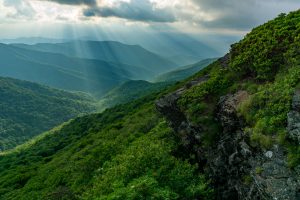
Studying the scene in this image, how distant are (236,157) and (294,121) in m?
5.66

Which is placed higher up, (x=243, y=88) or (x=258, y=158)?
(x=243, y=88)

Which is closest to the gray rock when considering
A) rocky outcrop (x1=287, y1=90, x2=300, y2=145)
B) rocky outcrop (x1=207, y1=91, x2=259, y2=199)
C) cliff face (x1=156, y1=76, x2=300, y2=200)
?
cliff face (x1=156, y1=76, x2=300, y2=200)

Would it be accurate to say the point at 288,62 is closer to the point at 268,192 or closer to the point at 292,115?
the point at 292,115

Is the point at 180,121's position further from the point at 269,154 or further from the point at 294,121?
the point at 294,121

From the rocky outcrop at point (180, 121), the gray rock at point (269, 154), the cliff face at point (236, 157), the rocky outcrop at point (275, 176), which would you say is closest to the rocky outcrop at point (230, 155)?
the cliff face at point (236, 157)

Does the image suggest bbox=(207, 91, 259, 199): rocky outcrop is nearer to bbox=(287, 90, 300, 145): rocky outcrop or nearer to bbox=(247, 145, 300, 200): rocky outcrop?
bbox=(247, 145, 300, 200): rocky outcrop

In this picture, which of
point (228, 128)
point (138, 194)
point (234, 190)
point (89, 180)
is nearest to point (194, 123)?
point (228, 128)

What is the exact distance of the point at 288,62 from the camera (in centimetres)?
2772

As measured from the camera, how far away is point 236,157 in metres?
25.5

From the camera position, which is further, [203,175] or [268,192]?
[203,175]

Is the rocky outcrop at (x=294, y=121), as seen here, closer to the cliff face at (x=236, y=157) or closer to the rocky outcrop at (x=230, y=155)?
the cliff face at (x=236, y=157)

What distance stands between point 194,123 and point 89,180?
1881 cm

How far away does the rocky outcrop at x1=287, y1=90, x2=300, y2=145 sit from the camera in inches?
806

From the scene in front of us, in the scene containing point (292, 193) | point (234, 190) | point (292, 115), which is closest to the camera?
point (292, 193)
